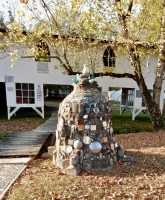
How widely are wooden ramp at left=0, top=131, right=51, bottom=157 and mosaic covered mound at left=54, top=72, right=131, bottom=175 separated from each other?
6.58 ft

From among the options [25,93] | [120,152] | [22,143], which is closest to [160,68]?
[120,152]

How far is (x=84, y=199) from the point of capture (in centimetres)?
328

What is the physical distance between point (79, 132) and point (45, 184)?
52.3 inches

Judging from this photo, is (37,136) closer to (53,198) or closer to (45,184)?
(45,184)

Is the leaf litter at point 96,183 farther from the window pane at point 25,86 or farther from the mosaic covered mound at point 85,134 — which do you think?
the window pane at point 25,86

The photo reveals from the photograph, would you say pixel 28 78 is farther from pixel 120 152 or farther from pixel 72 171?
pixel 72 171

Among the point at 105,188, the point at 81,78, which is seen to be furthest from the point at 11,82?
the point at 105,188

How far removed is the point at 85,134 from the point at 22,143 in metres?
3.87

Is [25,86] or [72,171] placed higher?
[25,86]

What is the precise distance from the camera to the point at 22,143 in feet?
24.1

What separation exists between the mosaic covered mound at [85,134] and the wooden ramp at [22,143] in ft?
6.58

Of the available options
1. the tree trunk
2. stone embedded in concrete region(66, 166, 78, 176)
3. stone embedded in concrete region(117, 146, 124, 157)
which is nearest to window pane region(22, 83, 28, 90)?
the tree trunk

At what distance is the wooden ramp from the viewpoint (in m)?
6.22

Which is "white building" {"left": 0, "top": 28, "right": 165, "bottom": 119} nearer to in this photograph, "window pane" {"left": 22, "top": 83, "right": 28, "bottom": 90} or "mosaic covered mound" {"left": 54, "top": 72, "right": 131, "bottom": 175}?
"window pane" {"left": 22, "top": 83, "right": 28, "bottom": 90}
